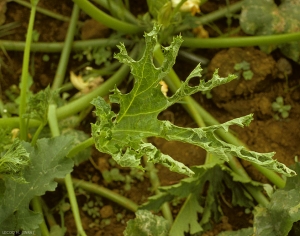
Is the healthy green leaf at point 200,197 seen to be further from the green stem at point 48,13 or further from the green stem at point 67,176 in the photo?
the green stem at point 48,13

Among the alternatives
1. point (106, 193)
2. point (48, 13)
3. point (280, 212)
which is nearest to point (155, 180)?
point (106, 193)

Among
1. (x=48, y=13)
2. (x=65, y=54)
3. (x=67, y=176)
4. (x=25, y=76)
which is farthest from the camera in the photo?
(x=48, y=13)

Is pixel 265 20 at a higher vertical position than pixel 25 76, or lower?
higher

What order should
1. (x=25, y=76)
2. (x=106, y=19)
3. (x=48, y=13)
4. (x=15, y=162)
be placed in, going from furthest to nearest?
1. (x=48, y=13)
2. (x=106, y=19)
3. (x=25, y=76)
4. (x=15, y=162)

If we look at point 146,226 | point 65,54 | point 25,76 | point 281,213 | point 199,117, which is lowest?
point 281,213

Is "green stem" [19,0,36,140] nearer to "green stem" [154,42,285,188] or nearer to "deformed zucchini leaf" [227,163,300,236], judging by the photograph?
"green stem" [154,42,285,188]

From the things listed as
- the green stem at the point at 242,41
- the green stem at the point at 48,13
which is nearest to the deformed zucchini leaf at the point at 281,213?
the green stem at the point at 242,41

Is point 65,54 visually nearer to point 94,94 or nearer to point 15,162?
point 94,94
